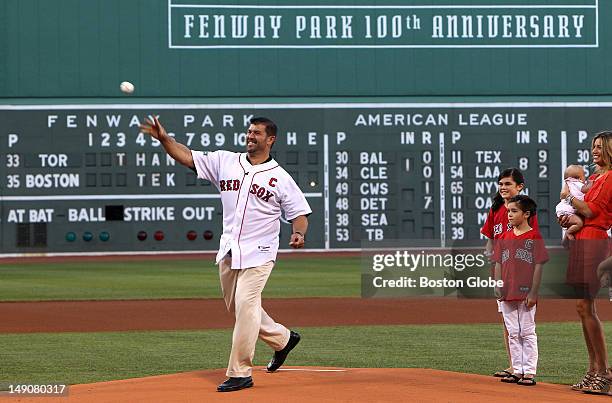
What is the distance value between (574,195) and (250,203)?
2143 mm

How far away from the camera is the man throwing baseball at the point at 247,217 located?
301 inches

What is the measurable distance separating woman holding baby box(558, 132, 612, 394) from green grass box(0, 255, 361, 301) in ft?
36.8

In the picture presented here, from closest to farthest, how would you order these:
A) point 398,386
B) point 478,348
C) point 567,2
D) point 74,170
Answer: point 398,386
point 478,348
point 74,170
point 567,2

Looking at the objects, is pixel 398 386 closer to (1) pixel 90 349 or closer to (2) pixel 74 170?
(1) pixel 90 349

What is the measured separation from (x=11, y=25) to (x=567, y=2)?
43.0ft

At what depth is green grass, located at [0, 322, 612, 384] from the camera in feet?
32.0

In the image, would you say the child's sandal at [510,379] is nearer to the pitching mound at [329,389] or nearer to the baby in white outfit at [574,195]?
the pitching mound at [329,389]

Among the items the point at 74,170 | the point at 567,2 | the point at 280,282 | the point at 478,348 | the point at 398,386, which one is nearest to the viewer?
the point at 398,386

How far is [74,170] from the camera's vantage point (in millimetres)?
26906

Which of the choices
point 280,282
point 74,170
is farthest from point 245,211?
point 74,170

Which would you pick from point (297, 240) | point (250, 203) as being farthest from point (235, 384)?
point (250, 203)

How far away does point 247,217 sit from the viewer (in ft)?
25.5

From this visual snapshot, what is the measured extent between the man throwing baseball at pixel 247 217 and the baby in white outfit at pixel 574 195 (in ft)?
5.50

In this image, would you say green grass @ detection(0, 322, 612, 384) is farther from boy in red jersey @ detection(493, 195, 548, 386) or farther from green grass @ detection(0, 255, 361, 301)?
green grass @ detection(0, 255, 361, 301)
